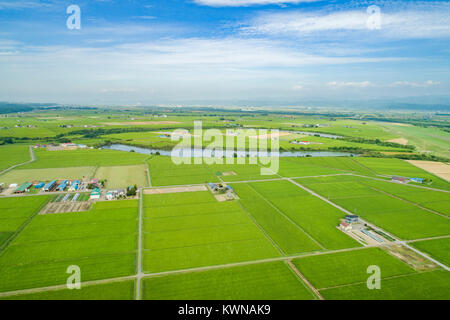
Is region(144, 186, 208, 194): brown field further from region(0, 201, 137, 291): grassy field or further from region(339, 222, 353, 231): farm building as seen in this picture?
region(339, 222, 353, 231): farm building

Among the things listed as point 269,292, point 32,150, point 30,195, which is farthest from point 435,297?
point 32,150

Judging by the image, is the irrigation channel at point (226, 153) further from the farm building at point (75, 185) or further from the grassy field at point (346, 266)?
the grassy field at point (346, 266)

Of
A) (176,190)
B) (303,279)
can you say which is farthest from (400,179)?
(176,190)

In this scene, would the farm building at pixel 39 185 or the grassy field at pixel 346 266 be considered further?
the farm building at pixel 39 185

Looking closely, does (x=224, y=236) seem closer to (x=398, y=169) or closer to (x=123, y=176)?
(x=123, y=176)

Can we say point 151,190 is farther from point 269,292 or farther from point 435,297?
point 435,297

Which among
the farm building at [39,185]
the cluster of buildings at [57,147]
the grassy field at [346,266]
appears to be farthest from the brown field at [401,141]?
the cluster of buildings at [57,147]
